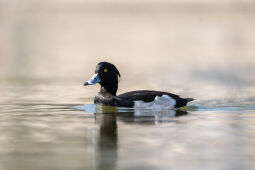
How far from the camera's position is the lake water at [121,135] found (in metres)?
9.01

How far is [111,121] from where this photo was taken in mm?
12664

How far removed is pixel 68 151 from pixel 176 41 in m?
30.8

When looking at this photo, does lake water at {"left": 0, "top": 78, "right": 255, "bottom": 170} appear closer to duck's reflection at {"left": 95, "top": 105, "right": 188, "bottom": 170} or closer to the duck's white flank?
duck's reflection at {"left": 95, "top": 105, "right": 188, "bottom": 170}

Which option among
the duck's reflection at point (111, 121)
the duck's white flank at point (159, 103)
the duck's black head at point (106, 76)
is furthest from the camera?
the duck's black head at point (106, 76)

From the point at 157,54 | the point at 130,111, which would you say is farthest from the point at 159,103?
the point at 157,54

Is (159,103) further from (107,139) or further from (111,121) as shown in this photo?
(107,139)

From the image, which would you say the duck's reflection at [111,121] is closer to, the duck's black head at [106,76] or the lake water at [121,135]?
the lake water at [121,135]

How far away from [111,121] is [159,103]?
1.99 m

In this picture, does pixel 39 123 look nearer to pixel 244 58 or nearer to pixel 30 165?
pixel 30 165

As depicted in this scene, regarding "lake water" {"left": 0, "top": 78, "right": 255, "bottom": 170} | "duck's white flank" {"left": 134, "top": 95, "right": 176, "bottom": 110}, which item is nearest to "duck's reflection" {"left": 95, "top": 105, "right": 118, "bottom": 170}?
"lake water" {"left": 0, "top": 78, "right": 255, "bottom": 170}

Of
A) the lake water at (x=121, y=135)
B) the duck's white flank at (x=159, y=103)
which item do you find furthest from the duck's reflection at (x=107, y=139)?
the duck's white flank at (x=159, y=103)

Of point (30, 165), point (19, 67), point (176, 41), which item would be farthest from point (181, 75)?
point (176, 41)

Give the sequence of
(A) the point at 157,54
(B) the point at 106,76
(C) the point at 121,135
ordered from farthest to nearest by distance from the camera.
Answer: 1. (A) the point at 157,54
2. (B) the point at 106,76
3. (C) the point at 121,135

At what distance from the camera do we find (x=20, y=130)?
11.6 metres
